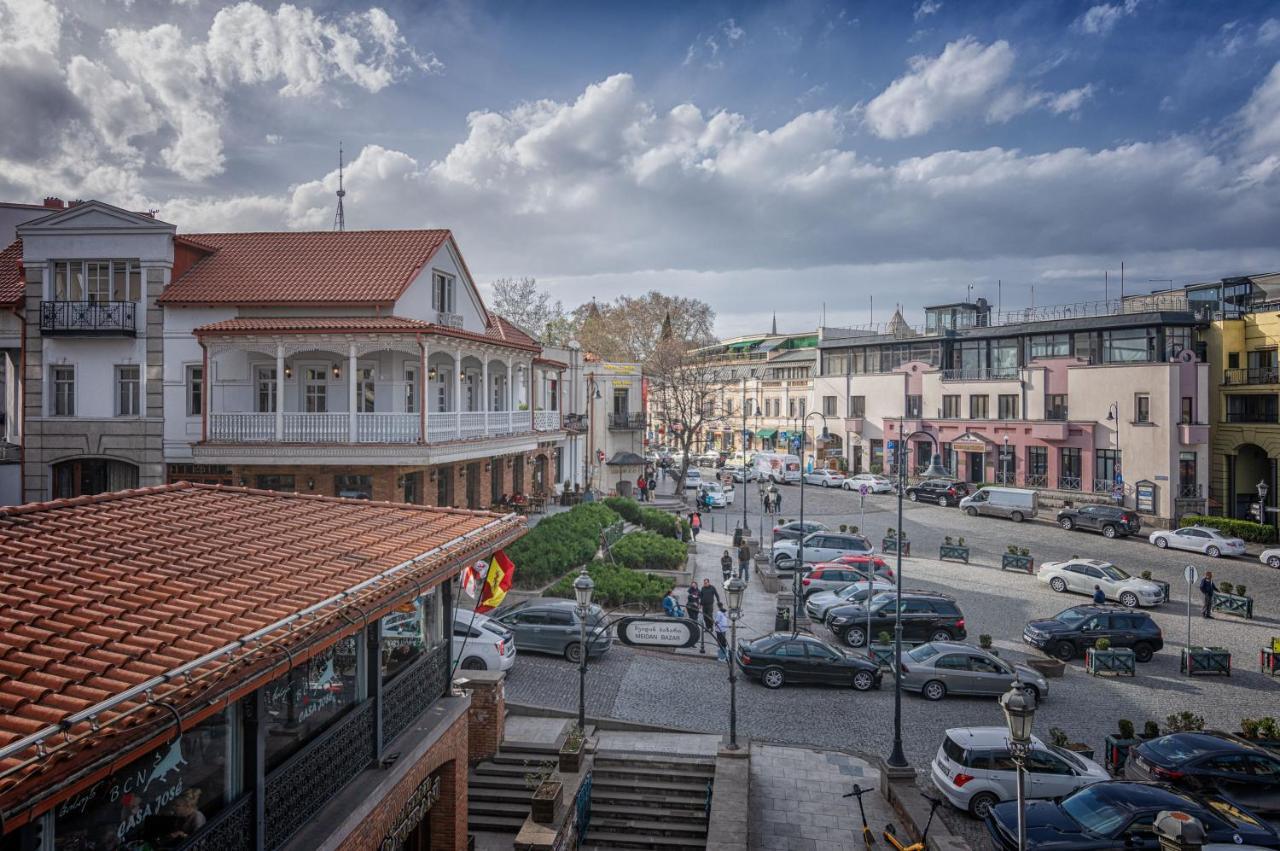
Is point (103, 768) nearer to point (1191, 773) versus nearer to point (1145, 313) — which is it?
point (1191, 773)

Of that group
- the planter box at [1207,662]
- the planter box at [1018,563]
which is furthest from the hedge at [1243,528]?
the planter box at [1207,662]

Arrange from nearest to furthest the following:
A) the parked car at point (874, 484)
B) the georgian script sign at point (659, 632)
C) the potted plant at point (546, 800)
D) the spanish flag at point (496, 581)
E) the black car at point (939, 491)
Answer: the potted plant at point (546, 800), the spanish flag at point (496, 581), the georgian script sign at point (659, 632), the black car at point (939, 491), the parked car at point (874, 484)

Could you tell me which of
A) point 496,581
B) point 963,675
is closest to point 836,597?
point 963,675

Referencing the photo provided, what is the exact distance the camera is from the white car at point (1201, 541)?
35062 mm

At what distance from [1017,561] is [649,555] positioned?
50.0 feet

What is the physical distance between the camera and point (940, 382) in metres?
58.4

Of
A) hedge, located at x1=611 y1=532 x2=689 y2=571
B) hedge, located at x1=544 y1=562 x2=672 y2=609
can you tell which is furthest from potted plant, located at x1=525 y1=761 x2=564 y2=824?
hedge, located at x1=611 y1=532 x2=689 y2=571

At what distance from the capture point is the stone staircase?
46.3 feet

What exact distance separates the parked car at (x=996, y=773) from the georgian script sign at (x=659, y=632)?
7281mm

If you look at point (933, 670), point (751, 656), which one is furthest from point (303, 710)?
point (933, 670)

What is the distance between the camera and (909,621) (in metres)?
23.3

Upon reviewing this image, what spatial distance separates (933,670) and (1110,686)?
17.5 feet

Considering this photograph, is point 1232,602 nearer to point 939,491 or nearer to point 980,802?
point 980,802

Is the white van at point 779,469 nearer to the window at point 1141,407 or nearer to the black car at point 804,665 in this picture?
the window at point 1141,407
